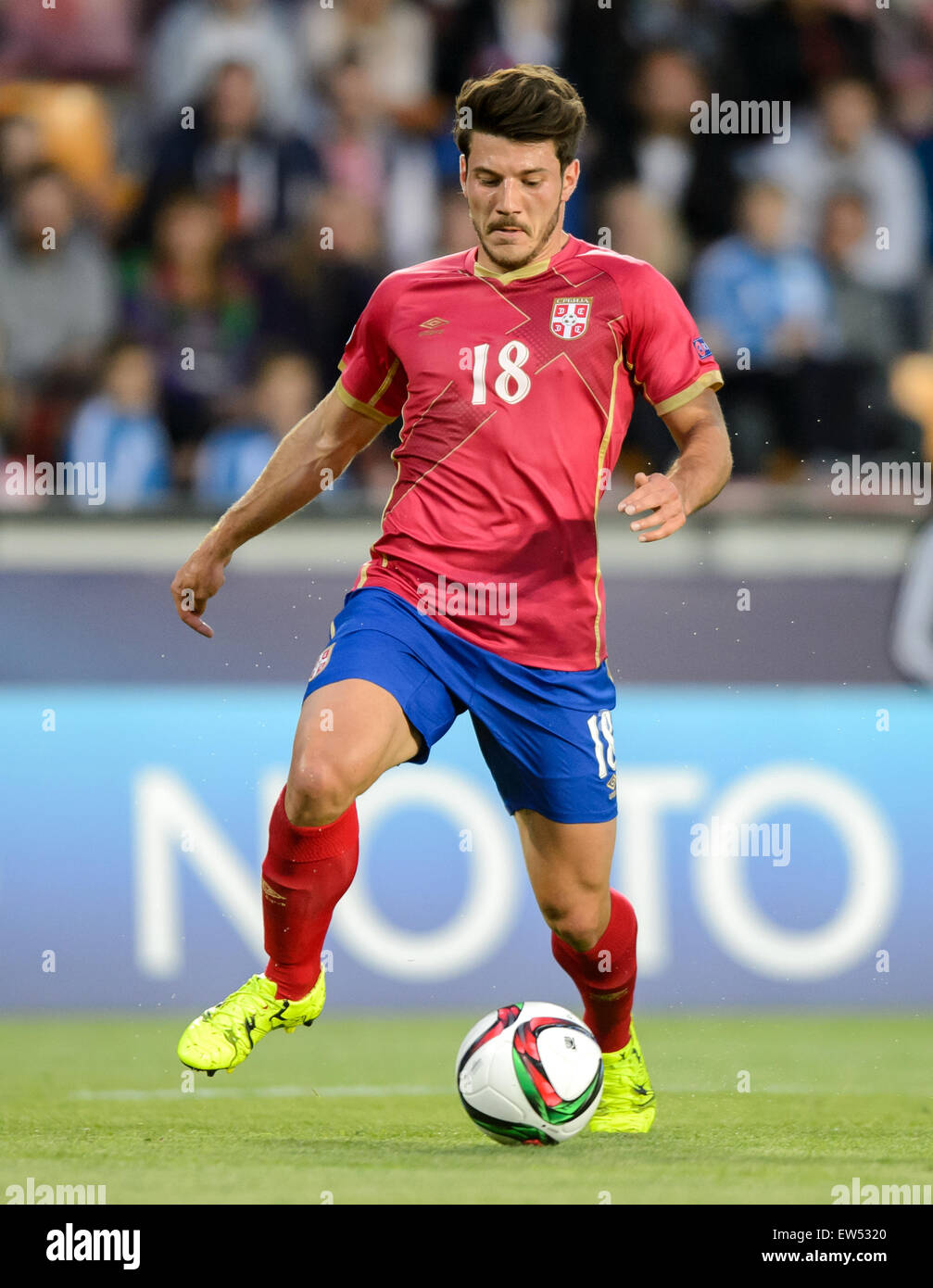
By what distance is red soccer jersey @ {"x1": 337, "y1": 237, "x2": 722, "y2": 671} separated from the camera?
16.3 feet

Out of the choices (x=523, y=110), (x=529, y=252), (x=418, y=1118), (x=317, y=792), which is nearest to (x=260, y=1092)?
(x=418, y=1118)

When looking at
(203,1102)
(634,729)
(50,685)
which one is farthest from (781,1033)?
(50,685)

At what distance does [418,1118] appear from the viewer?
5.59 meters

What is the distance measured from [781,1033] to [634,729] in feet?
4.21

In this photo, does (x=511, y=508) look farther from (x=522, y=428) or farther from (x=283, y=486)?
(x=283, y=486)

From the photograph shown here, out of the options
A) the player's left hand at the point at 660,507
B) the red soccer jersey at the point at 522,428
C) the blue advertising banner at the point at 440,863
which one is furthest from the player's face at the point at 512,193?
the blue advertising banner at the point at 440,863

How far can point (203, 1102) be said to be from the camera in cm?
593

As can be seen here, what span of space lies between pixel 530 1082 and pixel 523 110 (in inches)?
92.1

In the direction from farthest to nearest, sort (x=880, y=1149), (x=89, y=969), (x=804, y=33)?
(x=804, y=33) → (x=89, y=969) → (x=880, y=1149)

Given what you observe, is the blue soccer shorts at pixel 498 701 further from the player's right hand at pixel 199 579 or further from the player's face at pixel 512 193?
the player's face at pixel 512 193

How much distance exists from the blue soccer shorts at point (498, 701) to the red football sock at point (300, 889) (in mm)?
299

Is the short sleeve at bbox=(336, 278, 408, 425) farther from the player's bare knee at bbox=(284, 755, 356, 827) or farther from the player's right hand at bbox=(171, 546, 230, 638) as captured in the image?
the player's bare knee at bbox=(284, 755, 356, 827)

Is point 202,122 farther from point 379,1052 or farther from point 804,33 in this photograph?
point 379,1052

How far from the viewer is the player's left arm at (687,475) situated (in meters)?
4.48
